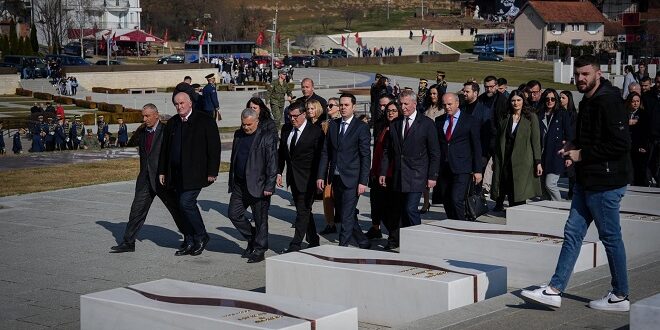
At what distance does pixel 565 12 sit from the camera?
101 metres

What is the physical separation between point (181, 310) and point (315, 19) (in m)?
123

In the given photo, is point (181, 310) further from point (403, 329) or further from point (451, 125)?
point (451, 125)

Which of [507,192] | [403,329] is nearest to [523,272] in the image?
[403,329]

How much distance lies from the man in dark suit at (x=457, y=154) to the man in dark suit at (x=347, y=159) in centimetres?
156

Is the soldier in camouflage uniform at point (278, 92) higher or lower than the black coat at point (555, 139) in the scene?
higher

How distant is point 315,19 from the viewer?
13012 centimetres

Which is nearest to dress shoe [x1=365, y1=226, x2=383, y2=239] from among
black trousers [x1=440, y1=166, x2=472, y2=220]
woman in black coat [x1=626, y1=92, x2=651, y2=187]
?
black trousers [x1=440, y1=166, x2=472, y2=220]

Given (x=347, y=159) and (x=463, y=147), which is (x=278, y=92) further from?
(x=347, y=159)

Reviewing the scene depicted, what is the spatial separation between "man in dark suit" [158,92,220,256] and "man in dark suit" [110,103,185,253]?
0.82 feet

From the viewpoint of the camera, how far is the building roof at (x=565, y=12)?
9906cm

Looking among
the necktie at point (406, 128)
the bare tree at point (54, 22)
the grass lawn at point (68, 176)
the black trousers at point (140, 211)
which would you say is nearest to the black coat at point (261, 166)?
the black trousers at point (140, 211)

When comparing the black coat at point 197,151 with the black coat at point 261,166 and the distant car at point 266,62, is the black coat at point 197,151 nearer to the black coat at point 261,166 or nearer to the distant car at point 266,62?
the black coat at point 261,166

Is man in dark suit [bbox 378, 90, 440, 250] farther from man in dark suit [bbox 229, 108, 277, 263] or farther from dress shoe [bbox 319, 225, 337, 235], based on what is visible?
dress shoe [bbox 319, 225, 337, 235]

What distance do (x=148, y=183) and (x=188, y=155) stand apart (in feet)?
2.85
